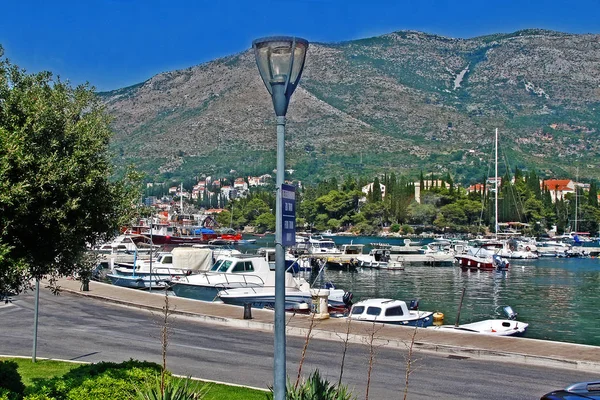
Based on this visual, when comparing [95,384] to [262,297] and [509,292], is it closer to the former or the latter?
[262,297]

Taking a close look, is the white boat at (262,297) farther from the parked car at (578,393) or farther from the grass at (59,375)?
the parked car at (578,393)

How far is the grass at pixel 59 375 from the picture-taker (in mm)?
13234

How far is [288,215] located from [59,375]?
876 cm

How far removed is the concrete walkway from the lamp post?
6.37 metres

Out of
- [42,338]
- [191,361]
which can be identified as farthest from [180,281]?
[191,361]

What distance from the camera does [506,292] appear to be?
2296 inches

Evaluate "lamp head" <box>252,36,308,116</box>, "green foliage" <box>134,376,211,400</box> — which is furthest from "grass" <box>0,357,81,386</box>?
"lamp head" <box>252,36,308,116</box>

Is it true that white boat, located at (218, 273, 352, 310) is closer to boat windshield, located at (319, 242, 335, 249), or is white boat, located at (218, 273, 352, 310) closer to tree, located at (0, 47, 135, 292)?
tree, located at (0, 47, 135, 292)

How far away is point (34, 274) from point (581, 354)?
14.7 meters

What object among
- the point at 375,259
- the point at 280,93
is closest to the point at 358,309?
the point at 280,93

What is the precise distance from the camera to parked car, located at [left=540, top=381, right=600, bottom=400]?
706cm

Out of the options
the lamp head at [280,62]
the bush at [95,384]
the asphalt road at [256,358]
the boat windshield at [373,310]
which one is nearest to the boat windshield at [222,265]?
the boat windshield at [373,310]

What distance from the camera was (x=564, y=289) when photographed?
61.0 m

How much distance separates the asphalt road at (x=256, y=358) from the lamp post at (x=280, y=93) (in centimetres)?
586
